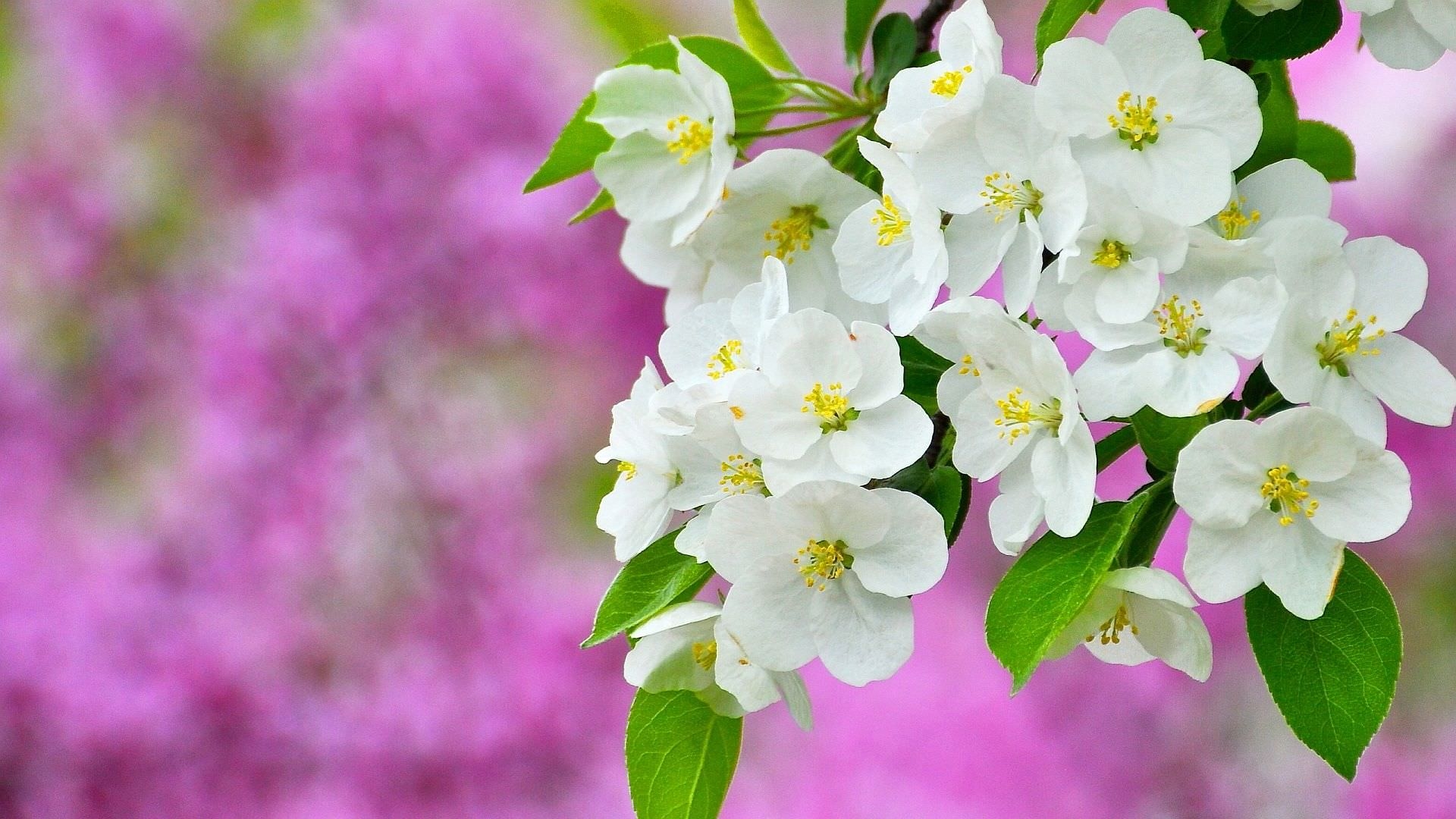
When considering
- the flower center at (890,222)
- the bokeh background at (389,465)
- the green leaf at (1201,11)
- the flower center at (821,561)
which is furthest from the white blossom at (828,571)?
the bokeh background at (389,465)

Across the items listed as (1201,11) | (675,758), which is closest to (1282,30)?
(1201,11)

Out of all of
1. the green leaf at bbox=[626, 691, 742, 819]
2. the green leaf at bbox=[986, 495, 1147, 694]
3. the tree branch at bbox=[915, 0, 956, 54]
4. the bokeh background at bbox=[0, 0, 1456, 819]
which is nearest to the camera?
the green leaf at bbox=[986, 495, 1147, 694]

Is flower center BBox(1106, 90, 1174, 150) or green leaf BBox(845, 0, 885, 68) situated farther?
green leaf BBox(845, 0, 885, 68)

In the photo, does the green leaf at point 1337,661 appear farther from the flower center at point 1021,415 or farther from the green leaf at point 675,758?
the green leaf at point 675,758

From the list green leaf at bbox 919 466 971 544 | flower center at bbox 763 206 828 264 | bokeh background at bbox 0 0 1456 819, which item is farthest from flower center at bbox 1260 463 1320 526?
bokeh background at bbox 0 0 1456 819

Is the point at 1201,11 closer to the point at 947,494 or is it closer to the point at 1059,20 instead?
the point at 1059,20

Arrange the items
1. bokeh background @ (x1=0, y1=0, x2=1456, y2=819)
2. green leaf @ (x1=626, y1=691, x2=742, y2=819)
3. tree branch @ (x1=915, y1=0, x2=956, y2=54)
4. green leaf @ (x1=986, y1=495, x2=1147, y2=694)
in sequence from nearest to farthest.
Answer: green leaf @ (x1=986, y1=495, x2=1147, y2=694), green leaf @ (x1=626, y1=691, x2=742, y2=819), tree branch @ (x1=915, y1=0, x2=956, y2=54), bokeh background @ (x1=0, y1=0, x2=1456, y2=819)

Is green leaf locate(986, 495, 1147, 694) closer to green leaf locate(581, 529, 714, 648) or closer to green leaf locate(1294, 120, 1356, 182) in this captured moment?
green leaf locate(581, 529, 714, 648)
